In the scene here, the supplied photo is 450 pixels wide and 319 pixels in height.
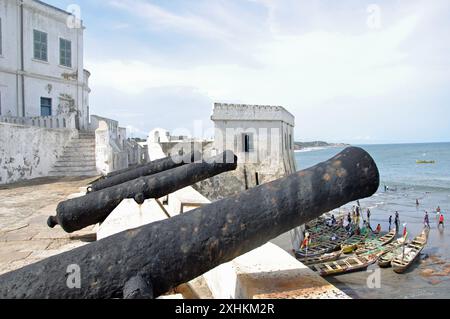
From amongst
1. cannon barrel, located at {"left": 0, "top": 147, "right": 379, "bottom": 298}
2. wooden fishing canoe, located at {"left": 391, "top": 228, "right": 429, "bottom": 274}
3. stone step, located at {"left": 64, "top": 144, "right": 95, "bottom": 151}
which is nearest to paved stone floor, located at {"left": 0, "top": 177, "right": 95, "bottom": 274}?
cannon barrel, located at {"left": 0, "top": 147, "right": 379, "bottom": 298}

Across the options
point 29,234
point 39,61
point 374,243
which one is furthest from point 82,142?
point 374,243

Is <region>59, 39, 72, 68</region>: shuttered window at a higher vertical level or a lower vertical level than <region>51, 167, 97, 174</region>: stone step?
higher

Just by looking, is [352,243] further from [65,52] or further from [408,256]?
[65,52]

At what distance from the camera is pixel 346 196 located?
201 cm

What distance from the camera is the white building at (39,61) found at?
17.0m

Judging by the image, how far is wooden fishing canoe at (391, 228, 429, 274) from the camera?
17.2 m

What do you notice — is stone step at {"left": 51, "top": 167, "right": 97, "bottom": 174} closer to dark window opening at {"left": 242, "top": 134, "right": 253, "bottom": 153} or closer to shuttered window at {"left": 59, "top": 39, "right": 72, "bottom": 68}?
shuttered window at {"left": 59, "top": 39, "right": 72, "bottom": 68}

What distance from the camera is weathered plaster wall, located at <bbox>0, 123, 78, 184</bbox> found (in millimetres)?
10875

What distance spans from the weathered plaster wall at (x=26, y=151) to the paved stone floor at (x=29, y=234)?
344 cm

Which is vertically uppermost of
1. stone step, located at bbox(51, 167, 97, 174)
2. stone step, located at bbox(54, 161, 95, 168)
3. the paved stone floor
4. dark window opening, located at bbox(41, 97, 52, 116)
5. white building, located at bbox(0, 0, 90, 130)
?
white building, located at bbox(0, 0, 90, 130)

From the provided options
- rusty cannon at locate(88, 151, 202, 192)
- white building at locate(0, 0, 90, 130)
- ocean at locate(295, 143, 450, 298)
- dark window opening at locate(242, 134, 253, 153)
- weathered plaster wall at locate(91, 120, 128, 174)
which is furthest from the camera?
dark window opening at locate(242, 134, 253, 153)

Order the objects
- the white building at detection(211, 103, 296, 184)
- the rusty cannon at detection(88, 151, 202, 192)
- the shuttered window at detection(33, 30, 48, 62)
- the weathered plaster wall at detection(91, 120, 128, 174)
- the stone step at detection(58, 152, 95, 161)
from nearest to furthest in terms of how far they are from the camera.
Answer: the rusty cannon at detection(88, 151, 202, 192) < the weathered plaster wall at detection(91, 120, 128, 174) < the stone step at detection(58, 152, 95, 161) < the shuttered window at detection(33, 30, 48, 62) < the white building at detection(211, 103, 296, 184)

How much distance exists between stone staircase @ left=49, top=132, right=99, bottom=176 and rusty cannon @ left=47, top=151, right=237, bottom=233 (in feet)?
30.4

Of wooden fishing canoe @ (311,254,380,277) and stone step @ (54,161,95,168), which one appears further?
wooden fishing canoe @ (311,254,380,277)
